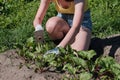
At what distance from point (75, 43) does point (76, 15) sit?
14.8 inches

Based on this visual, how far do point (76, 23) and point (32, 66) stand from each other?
22.3 inches

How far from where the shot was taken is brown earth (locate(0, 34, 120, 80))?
3791 mm

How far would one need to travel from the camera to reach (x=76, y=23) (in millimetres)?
4105

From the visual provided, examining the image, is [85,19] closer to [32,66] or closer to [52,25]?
[52,25]

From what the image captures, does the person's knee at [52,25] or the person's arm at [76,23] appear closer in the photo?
the person's arm at [76,23]

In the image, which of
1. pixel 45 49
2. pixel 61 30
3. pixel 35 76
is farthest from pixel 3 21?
pixel 35 76

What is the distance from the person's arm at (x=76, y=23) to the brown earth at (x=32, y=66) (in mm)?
348

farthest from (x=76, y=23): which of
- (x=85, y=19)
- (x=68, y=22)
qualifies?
(x=68, y=22)

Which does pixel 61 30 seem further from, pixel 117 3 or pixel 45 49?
pixel 117 3

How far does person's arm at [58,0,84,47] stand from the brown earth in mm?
348

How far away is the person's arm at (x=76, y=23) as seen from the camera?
159 inches

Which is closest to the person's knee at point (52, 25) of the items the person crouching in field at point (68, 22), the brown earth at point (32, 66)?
the person crouching in field at point (68, 22)

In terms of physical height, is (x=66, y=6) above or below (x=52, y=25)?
above

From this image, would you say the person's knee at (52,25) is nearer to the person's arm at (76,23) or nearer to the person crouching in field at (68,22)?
the person crouching in field at (68,22)
